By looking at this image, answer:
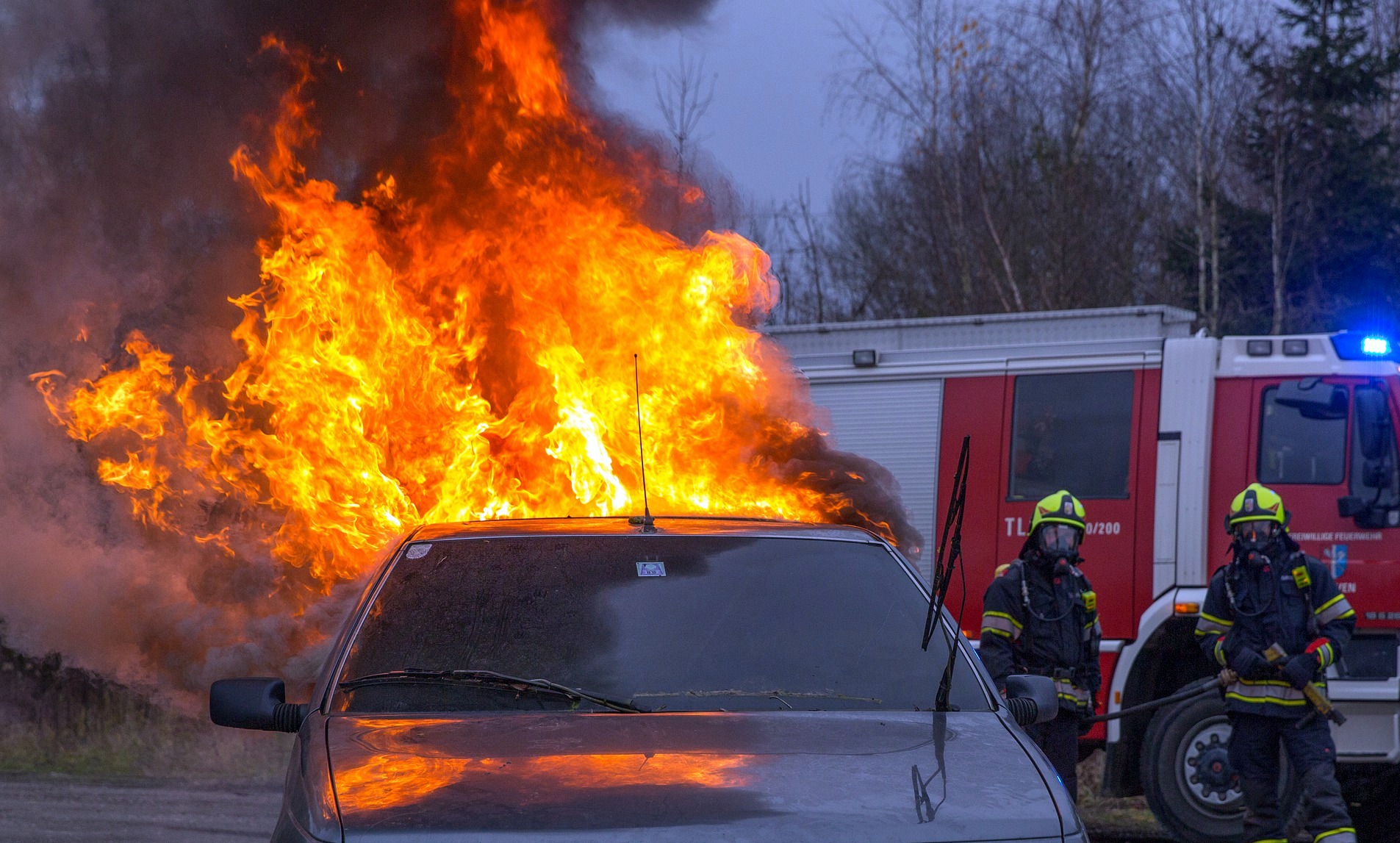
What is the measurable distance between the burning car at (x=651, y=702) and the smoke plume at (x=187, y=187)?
13.6 feet

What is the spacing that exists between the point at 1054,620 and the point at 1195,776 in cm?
207

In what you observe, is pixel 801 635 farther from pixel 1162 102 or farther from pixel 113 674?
pixel 1162 102

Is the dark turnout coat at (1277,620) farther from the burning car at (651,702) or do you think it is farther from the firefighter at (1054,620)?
the burning car at (651,702)

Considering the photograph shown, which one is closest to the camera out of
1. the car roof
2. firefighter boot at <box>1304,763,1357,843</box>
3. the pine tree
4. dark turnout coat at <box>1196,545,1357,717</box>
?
the car roof

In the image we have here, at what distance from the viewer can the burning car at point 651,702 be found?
9.93ft

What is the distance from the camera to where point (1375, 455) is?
28.0 feet

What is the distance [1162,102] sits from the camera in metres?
22.3

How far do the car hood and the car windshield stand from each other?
0.49 ft

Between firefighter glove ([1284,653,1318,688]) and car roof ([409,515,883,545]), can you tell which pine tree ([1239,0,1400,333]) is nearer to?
firefighter glove ([1284,653,1318,688])

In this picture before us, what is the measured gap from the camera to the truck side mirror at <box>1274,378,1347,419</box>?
871 centimetres

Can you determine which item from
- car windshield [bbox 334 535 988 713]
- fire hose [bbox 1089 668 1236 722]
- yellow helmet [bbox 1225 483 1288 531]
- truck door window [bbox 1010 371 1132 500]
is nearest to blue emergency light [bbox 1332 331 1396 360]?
truck door window [bbox 1010 371 1132 500]

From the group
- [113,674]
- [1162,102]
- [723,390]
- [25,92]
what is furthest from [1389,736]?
[1162,102]

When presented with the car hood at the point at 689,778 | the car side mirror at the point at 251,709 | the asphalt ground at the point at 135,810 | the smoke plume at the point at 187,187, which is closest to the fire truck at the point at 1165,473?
the smoke plume at the point at 187,187

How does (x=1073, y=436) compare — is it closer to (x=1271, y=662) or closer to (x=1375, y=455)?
(x=1375, y=455)
